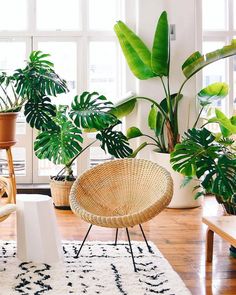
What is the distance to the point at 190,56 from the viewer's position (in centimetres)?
535

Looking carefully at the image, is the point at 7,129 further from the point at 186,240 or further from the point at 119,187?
the point at 186,240

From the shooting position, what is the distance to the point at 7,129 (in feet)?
16.4

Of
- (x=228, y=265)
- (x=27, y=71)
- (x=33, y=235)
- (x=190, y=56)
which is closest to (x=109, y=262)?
(x=33, y=235)

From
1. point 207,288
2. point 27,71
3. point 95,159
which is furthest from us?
point 95,159

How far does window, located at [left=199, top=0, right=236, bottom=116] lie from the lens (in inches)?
247

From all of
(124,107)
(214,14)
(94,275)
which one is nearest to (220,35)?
(214,14)

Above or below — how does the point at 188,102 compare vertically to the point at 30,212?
above

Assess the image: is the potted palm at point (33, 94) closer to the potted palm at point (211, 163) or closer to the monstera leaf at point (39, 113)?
the monstera leaf at point (39, 113)

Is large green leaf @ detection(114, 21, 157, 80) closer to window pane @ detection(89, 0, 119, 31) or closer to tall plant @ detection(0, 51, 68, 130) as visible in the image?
window pane @ detection(89, 0, 119, 31)

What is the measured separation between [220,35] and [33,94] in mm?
2657

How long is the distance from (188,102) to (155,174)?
2283mm

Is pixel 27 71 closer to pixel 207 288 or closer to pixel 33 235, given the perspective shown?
pixel 33 235

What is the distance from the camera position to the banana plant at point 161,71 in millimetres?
5270

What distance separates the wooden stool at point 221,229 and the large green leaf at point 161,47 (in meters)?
2.20
